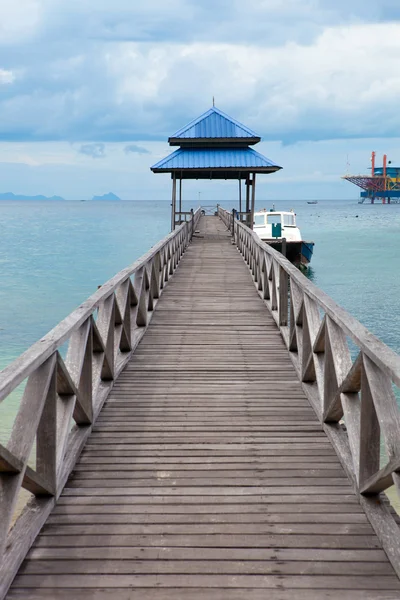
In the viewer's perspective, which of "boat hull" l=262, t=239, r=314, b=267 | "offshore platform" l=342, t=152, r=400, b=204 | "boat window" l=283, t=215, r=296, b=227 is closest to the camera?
"boat hull" l=262, t=239, r=314, b=267

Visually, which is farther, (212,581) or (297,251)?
(297,251)

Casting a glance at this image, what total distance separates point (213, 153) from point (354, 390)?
66.2ft

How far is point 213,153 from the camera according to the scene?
76.8ft

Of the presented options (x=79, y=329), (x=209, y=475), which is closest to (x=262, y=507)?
(x=209, y=475)

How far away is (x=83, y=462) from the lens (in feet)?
14.4

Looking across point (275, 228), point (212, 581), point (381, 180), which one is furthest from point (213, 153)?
point (381, 180)

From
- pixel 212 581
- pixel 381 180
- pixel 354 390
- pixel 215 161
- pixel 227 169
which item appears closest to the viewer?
pixel 212 581

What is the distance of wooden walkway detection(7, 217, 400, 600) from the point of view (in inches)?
119

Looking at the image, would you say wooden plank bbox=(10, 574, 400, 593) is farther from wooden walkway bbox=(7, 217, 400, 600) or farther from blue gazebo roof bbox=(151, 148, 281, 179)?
blue gazebo roof bbox=(151, 148, 281, 179)

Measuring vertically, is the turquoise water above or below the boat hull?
below

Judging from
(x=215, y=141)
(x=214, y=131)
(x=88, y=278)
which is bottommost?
(x=88, y=278)

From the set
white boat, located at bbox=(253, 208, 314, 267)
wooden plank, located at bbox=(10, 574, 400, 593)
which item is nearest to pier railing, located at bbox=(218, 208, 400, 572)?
wooden plank, located at bbox=(10, 574, 400, 593)

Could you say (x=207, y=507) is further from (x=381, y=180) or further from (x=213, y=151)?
(x=381, y=180)

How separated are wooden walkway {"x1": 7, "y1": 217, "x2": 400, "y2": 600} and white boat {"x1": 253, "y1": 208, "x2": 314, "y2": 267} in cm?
2405
